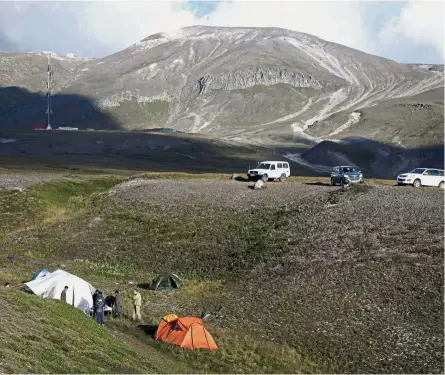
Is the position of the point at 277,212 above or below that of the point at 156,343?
above

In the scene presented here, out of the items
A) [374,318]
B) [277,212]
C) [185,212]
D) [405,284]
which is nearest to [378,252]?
[405,284]

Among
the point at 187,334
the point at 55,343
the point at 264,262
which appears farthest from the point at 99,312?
the point at 264,262

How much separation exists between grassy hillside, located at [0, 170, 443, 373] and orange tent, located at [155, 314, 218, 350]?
1.92 ft

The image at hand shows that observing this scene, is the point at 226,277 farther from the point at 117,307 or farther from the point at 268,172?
the point at 268,172

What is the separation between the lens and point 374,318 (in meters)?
32.5

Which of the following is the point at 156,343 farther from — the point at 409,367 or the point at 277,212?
the point at 277,212

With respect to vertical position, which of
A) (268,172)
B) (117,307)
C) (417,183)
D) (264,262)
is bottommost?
(117,307)

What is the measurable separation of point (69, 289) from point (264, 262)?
54.2 ft

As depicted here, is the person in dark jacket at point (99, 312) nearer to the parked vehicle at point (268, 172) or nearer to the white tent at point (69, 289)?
the white tent at point (69, 289)

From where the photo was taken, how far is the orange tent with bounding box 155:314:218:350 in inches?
1160

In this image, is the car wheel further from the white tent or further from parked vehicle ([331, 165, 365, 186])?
the white tent

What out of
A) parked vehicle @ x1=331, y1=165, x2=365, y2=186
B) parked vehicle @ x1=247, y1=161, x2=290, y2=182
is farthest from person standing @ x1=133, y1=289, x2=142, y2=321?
parked vehicle @ x1=247, y1=161, x2=290, y2=182

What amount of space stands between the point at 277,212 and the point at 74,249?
63.2 ft

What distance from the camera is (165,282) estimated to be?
4209cm
